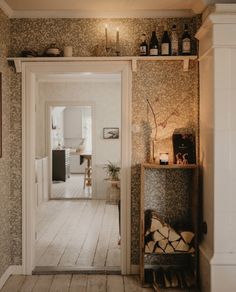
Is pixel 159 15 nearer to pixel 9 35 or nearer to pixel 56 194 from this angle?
pixel 9 35

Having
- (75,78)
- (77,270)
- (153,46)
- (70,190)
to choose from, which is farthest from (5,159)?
(70,190)

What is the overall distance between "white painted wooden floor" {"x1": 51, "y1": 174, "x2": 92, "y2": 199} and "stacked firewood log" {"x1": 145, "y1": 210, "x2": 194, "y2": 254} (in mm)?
5215

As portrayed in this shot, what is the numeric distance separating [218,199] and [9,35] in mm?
2633

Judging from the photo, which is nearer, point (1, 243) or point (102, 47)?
point (1, 243)

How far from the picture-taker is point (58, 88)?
343 inches

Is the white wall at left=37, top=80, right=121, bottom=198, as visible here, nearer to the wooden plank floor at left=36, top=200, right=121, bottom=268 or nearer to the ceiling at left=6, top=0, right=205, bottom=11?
the wooden plank floor at left=36, top=200, right=121, bottom=268

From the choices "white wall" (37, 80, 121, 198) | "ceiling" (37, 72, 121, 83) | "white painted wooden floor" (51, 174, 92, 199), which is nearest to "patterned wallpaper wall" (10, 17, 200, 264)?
"ceiling" (37, 72, 121, 83)

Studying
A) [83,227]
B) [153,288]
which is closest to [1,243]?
[153,288]

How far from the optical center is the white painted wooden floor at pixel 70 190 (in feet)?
29.6

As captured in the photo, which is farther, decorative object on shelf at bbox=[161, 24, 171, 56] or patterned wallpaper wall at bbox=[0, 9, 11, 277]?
decorative object on shelf at bbox=[161, 24, 171, 56]

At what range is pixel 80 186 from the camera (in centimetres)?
1052

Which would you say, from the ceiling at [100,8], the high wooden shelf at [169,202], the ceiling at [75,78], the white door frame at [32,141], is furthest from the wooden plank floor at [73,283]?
the ceiling at [75,78]

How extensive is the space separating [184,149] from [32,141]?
1.57 meters

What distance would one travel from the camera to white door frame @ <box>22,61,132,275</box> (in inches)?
158
